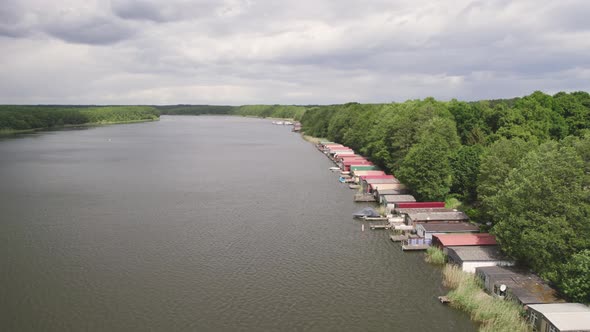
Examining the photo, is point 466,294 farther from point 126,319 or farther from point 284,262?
point 126,319

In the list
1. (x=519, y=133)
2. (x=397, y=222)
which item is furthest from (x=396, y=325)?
(x=519, y=133)

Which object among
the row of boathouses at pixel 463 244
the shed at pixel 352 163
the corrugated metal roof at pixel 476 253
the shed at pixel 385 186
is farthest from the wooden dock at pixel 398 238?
the shed at pixel 352 163

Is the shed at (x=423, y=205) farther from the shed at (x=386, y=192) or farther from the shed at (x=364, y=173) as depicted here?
the shed at (x=364, y=173)

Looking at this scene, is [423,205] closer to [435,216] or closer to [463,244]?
[435,216]

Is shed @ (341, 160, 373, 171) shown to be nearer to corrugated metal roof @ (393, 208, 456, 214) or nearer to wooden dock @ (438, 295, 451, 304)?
corrugated metal roof @ (393, 208, 456, 214)

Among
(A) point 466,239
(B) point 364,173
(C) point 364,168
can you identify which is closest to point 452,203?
(A) point 466,239

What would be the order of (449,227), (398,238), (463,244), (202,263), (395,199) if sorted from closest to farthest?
(463,244) → (202,263) → (449,227) → (398,238) → (395,199)
